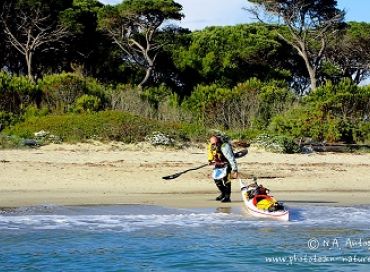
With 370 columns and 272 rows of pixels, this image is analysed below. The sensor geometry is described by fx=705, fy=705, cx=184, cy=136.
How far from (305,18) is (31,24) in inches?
583

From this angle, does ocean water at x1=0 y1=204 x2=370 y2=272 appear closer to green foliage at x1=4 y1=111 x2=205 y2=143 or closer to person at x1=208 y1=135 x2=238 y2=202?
person at x1=208 y1=135 x2=238 y2=202

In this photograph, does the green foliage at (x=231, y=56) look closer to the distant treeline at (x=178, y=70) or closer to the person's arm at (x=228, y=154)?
the distant treeline at (x=178, y=70)

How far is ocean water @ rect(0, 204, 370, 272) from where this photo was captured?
9.88m

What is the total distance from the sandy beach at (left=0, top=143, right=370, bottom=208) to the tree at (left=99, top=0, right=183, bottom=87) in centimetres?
1723

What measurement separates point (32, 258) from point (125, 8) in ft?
97.4

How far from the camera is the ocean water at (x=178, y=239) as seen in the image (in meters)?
9.88

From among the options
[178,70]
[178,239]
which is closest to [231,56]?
[178,70]

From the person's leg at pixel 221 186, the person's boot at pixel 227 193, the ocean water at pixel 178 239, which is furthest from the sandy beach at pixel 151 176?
the ocean water at pixel 178 239

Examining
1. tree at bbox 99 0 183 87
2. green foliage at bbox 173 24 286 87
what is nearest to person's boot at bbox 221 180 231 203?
tree at bbox 99 0 183 87

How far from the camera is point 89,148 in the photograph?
21234 mm

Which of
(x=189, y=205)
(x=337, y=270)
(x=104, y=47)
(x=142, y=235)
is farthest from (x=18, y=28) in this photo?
(x=337, y=270)

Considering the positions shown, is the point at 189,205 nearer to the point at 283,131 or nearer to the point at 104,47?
the point at 283,131

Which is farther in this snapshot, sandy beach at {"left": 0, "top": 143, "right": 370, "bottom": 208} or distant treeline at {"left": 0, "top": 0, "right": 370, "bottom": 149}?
distant treeline at {"left": 0, "top": 0, "right": 370, "bottom": 149}

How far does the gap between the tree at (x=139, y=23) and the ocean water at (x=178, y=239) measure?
83.1ft
